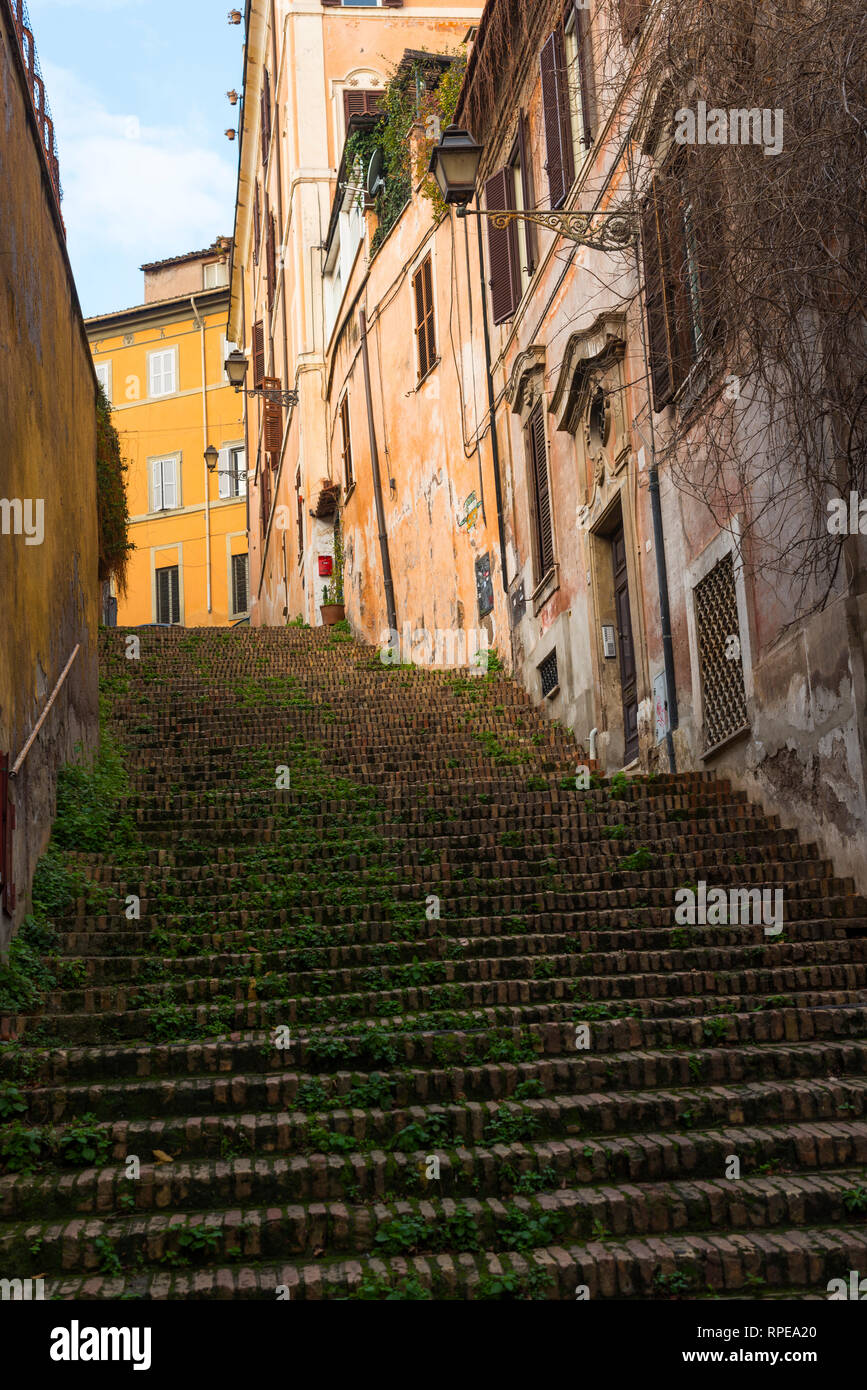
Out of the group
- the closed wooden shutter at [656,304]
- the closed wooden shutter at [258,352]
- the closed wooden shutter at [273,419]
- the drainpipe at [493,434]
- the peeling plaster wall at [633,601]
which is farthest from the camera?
the closed wooden shutter at [258,352]

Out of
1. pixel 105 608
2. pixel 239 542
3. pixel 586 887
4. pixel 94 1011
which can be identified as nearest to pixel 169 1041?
pixel 94 1011

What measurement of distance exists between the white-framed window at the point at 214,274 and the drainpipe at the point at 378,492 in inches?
833

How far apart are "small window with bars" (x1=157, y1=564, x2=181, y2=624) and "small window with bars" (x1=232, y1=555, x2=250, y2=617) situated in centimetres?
149

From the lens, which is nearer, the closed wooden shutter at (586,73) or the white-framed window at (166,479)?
the closed wooden shutter at (586,73)

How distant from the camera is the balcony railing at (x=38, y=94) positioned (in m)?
9.84

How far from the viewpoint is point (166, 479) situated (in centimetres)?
4216

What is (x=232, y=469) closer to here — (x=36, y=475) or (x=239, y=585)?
(x=239, y=585)

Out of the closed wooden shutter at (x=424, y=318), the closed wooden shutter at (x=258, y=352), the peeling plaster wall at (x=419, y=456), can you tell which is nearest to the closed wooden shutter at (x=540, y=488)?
the peeling plaster wall at (x=419, y=456)

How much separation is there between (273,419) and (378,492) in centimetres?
973

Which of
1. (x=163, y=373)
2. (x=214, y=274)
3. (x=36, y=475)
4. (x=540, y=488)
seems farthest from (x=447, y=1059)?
(x=214, y=274)

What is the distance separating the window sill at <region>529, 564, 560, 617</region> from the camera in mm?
15820

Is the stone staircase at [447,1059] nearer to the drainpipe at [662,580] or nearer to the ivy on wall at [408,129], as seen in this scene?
the drainpipe at [662,580]

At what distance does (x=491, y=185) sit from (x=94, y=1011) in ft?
42.8
